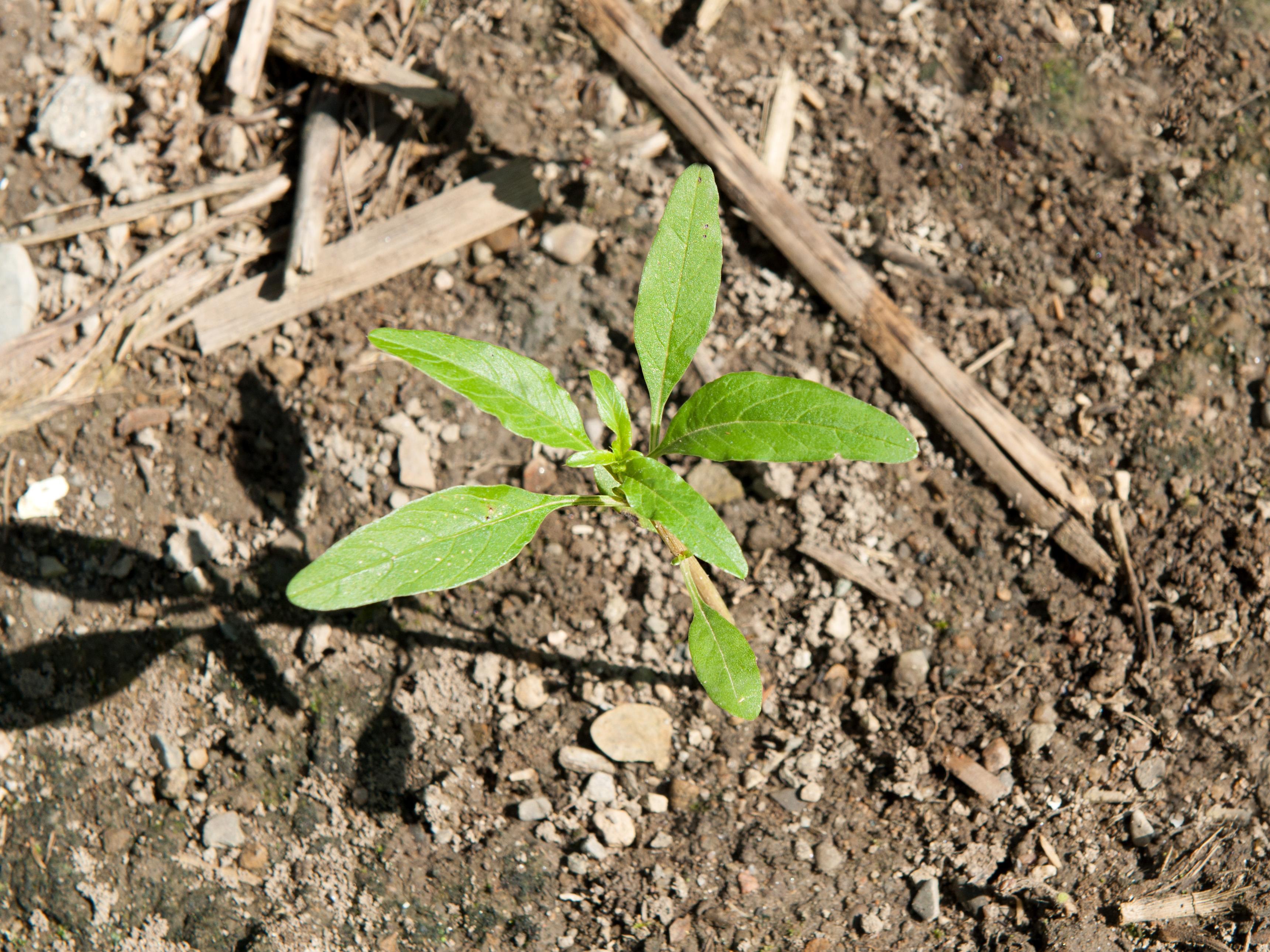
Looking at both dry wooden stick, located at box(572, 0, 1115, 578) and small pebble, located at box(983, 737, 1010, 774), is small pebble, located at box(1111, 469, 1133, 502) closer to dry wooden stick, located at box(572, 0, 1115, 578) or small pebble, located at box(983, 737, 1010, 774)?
dry wooden stick, located at box(572, 0, 1115, 578)

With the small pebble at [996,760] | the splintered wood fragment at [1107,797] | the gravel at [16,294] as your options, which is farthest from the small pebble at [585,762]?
the gravel at [16,294]

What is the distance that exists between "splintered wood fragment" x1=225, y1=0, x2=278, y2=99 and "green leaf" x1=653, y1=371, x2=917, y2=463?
5.84 ft

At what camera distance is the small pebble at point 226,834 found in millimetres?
2215

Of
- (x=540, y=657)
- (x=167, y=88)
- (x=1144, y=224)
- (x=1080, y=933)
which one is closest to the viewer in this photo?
(x=1080, y=933)

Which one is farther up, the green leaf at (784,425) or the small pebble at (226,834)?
the green leaf at (784,425)

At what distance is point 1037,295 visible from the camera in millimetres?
2318

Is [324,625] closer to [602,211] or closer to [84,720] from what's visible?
[84,720]

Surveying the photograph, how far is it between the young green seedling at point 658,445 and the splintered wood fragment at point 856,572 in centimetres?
40

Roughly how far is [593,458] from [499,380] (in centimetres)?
25

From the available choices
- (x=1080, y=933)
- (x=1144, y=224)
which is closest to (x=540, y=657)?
(x=1080, y=933)

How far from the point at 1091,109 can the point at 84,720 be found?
3.15 meters

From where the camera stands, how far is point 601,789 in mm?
2109

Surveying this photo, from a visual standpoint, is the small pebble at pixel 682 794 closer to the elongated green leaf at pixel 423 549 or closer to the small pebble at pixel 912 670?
the small pebble at pixel 912 670

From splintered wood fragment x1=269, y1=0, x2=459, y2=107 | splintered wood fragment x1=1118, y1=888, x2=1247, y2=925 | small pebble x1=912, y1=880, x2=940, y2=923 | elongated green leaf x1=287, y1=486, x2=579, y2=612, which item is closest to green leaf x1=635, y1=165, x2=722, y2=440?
elongated green leaf x1=287, y1=486, x2=579, y2=612
